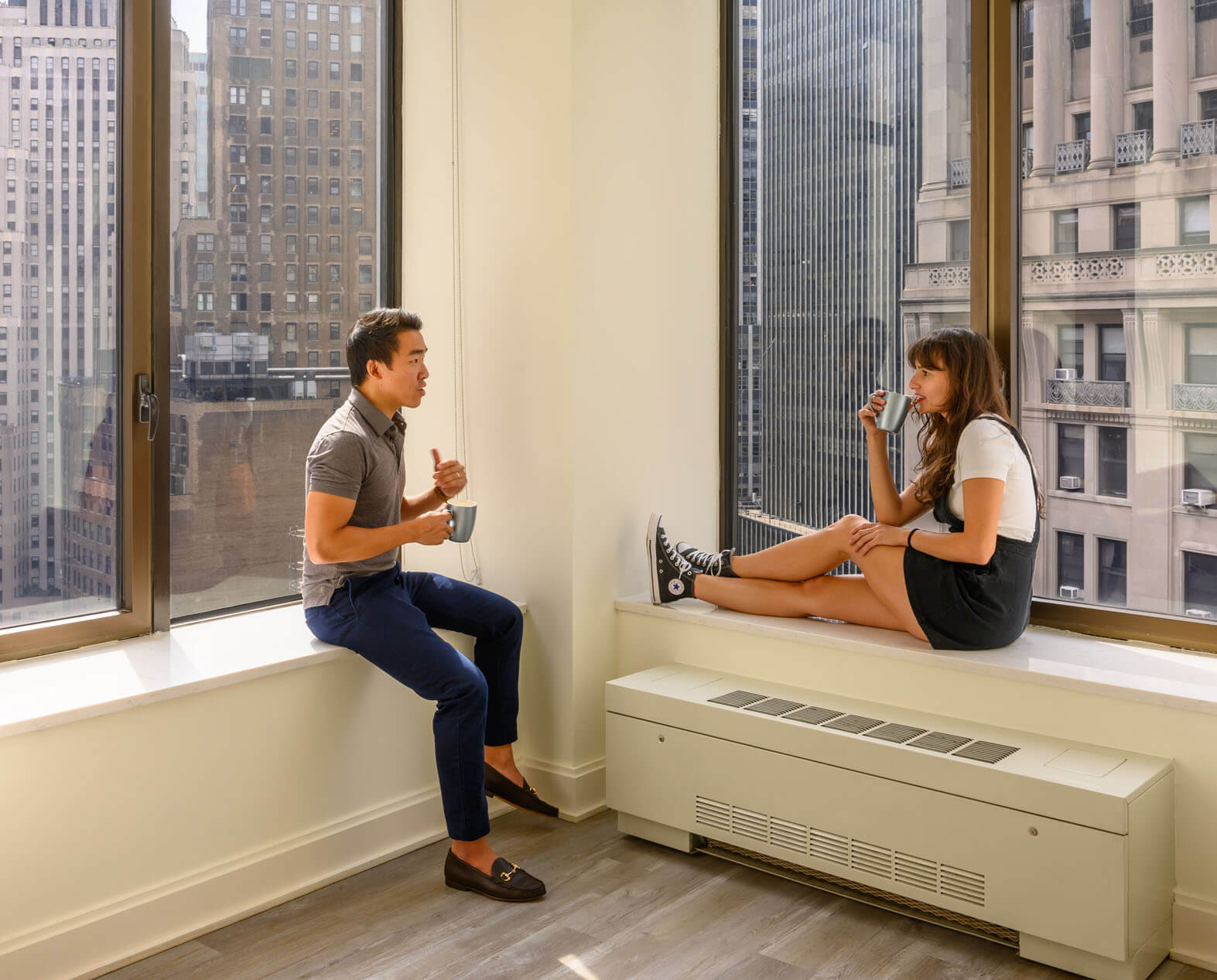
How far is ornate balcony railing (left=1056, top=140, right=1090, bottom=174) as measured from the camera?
2668 mm

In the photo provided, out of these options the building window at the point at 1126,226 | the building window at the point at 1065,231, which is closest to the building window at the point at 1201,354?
the building window at the point at 1126,226

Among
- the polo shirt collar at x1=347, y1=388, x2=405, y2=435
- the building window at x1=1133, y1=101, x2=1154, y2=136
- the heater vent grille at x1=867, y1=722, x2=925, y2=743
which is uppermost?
the building window at x1=1133, y1=101, x2=1154, y2=136

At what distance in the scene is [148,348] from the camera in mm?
2680

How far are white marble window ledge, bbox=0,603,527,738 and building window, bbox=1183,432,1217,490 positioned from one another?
6.77ft

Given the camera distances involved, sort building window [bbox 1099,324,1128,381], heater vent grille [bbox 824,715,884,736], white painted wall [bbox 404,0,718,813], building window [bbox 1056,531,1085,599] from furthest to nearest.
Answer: white painted wall [bbox 404,0,718,813] < building window [bbox 1056,531,1085,599] < building window [bbox 1099,324,1128,381] < heater vent grille [bbox 824,715,884,736]

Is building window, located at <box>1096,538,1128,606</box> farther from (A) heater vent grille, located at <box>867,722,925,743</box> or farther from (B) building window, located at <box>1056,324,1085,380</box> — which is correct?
(A) heater vent grille, located at <box>867,722,925,743</box>

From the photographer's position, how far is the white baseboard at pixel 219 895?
213 centimetres

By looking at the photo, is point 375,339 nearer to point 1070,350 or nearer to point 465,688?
point 465,688

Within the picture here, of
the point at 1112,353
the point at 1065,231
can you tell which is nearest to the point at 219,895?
the point at 1112,353

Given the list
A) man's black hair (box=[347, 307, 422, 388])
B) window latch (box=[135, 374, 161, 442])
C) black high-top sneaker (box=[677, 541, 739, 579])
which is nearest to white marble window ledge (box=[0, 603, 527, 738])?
window latch (box=[135, 374, 161, 442])

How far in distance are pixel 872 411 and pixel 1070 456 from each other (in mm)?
507

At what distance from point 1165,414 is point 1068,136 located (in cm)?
73

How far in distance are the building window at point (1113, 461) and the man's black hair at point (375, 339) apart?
1732 mm

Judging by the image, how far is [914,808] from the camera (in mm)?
2301
